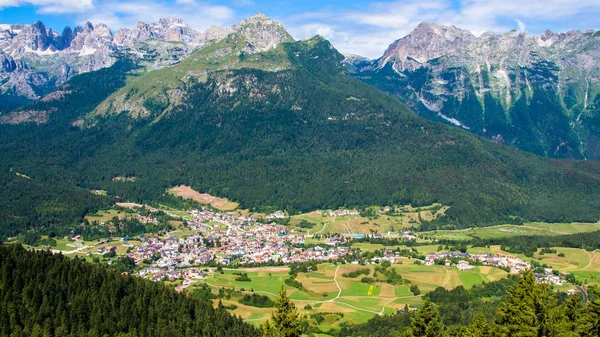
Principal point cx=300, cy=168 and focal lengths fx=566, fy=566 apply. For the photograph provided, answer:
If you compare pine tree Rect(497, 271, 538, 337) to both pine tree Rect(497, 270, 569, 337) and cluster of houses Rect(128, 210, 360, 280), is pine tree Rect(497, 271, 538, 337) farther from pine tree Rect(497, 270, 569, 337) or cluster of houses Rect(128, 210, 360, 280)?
cluster of houses Rect(128, 210, 360, 280)

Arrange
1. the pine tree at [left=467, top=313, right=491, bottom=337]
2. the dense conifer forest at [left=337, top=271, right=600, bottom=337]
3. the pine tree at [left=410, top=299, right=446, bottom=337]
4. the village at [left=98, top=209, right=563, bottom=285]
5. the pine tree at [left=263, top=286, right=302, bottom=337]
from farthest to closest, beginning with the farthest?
the village at [left=98, top=209, right=563, bottom=285] < the pine tree at [left=467, top=313, right=491, bottom=337] < the pine tree at [left=410, top=299, right=446, bottom=337] < the dense conifer forest at [left=337, top=271, right=600, bottom=337] < the pine tree at [left=263, top=286, right=302, bottom=337]

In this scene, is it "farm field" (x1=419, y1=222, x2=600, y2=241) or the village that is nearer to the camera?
the village

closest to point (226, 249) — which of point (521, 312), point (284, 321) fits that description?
point (284, 321)

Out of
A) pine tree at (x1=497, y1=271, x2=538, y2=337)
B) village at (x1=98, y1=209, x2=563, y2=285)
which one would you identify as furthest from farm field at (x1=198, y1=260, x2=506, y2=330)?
pine tree at (x1=497, y1=271, x2=538, y2=337)

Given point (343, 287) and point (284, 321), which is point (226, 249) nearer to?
point (343, 287)

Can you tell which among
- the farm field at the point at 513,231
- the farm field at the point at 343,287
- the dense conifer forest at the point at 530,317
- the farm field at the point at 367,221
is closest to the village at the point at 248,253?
the farm field at the point at 343,287
